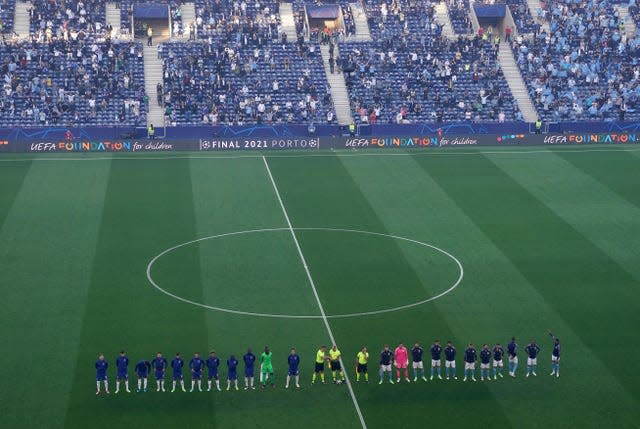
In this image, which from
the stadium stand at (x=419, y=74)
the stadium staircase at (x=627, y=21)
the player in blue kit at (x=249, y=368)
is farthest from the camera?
the stadium staircase at (x=627, y=21)

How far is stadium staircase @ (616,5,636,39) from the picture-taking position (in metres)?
79.9

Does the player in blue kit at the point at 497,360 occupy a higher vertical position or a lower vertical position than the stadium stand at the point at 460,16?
lower

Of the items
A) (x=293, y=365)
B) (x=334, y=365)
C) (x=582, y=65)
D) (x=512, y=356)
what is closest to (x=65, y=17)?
(x=582, y=65)

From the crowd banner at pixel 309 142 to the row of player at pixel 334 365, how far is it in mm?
32475

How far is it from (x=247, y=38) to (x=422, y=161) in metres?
22.2

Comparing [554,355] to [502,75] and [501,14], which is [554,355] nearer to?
[502,75]

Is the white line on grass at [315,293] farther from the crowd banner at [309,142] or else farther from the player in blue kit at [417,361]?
the crowd banner at [309,142]

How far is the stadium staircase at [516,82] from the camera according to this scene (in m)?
71.9

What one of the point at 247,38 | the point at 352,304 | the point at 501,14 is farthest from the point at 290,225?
the point at 501,14

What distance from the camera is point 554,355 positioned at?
2952 cm

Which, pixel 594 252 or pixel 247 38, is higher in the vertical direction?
pixel 247 38

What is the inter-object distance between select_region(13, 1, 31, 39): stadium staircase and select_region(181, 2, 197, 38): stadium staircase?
1132cm

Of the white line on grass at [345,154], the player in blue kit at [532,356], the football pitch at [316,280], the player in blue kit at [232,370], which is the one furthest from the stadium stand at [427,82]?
the player in blue kit at [232,370]

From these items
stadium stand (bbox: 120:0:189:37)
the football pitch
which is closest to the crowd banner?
the football pitch
